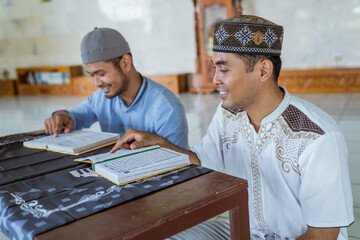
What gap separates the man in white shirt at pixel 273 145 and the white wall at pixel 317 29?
21.9ft

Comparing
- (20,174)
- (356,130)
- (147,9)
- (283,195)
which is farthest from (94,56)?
(147,9)

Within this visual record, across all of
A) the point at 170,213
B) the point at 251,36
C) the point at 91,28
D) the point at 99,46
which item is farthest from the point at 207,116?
the point at 91,28

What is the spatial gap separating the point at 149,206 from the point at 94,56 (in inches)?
51.2

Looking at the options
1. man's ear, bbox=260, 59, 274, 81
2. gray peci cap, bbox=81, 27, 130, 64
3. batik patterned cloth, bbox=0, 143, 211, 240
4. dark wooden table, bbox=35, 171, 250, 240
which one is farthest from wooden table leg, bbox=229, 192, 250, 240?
gray peci cap, bbox=81, 27, 130, 64

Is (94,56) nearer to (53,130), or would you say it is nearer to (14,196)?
(53,130)

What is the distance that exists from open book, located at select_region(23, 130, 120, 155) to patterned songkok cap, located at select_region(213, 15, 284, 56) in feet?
2.33

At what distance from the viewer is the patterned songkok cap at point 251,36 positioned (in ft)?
3.90

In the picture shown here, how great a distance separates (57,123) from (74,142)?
0.38m

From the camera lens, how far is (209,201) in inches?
36.3

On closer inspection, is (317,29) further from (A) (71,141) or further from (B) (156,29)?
(A) (71,141)

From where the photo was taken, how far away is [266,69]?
49.1 inches

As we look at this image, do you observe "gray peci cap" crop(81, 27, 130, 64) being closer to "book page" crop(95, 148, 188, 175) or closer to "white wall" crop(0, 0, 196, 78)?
"book page" crop(95, 148, 188, 175)

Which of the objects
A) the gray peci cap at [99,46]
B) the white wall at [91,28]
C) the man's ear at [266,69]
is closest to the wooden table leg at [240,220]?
the man's ear at [266,69]

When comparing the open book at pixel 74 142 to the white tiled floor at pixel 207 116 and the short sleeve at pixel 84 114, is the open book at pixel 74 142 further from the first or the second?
the white tiled floor at pixel 207 116
